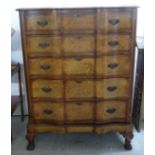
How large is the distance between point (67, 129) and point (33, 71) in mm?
591

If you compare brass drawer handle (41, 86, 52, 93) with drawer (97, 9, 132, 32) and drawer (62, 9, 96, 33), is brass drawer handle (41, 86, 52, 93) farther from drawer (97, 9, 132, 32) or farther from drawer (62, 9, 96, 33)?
drawer (97, 9, 132, 32)

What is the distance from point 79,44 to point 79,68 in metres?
0.20

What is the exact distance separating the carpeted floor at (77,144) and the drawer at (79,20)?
107 cm

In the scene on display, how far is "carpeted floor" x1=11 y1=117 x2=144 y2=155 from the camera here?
206cm

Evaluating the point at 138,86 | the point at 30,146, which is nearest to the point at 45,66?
the point at 30,146

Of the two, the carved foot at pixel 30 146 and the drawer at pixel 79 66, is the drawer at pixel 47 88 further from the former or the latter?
the carved foot at pixel 30 146

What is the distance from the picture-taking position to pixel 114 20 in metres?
1.77

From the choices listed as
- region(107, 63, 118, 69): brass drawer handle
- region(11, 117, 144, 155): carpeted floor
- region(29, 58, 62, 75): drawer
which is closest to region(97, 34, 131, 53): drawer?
region(107, 63, 118, 69): brass drawer handle

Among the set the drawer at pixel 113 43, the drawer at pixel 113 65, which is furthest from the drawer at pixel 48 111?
the drawer at pixel 113 43

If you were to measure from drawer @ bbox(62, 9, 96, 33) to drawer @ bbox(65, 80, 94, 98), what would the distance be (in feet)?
1.41

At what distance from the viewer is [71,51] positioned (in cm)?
184

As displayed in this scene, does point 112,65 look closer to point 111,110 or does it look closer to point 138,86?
point 111,110

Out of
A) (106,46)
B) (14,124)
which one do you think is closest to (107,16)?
(106,46)
